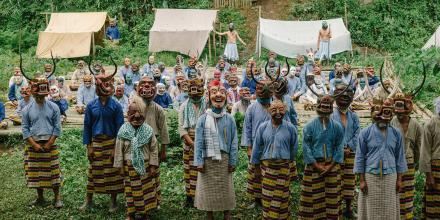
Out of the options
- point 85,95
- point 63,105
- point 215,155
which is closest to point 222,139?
point 215,155

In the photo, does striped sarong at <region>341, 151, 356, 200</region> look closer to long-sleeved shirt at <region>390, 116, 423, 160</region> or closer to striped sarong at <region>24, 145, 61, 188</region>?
long-sleeved shirt at <region>390, 116, 423, 160</region>

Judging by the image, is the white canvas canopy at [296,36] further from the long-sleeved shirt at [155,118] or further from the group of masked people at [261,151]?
the long-sleeved shirt at [155,118]

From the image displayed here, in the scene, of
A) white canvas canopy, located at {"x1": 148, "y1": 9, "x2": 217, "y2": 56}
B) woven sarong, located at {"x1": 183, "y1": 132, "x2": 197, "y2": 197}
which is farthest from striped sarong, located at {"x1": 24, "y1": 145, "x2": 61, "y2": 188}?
white canvas canopy, located at {"x1": 148, "y1": 9, "x2": 217, "y2": 56}

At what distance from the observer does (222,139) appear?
26.3 ft

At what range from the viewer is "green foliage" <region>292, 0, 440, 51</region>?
21.0m

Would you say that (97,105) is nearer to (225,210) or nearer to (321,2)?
(225,210)

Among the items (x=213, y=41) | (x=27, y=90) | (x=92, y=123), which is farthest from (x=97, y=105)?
(x=213, y=41)

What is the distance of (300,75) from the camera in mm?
15633

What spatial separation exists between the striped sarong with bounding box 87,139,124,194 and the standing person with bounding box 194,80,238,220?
1.27 m

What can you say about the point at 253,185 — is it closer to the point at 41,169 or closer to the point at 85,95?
the point at 41,169

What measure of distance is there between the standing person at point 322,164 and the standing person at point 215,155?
2.96 ft

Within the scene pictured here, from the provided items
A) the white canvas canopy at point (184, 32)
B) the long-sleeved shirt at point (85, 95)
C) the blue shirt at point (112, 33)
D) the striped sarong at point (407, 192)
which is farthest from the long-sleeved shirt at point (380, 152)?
the blue shirt at point (112, 33)

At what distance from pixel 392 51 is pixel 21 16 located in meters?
12.8

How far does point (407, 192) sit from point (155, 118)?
10.9ft
